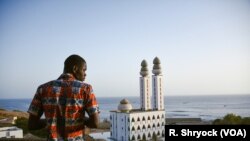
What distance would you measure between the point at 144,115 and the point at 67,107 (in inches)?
534

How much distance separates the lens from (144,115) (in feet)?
48.2

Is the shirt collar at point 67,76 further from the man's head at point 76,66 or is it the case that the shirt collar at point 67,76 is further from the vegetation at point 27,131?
the vegetation at point 27,131

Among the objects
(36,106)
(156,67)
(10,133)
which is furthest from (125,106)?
(36,106)

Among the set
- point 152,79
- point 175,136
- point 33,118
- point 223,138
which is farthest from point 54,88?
point 152,79

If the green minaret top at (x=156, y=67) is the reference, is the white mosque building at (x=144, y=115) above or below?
below

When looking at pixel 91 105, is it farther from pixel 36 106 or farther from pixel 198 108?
pixel 198 108

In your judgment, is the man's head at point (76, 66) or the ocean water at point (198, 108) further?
the ocean water at point (198, 108)

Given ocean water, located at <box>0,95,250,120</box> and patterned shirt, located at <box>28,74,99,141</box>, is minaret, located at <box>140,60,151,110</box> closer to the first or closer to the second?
patterned shirt, located at <box>28,74,99,141</box>

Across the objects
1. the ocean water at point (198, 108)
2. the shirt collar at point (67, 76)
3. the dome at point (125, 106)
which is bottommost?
the ocean water at point (198, 108)

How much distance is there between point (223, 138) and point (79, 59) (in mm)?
2109

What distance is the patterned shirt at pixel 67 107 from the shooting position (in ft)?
4.45

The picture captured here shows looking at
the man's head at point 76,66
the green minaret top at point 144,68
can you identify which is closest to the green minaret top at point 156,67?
the green minaret top at point 144,68

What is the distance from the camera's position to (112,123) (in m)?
14.9

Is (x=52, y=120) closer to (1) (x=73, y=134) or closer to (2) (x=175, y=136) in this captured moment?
(1) (x=73, y=134)
